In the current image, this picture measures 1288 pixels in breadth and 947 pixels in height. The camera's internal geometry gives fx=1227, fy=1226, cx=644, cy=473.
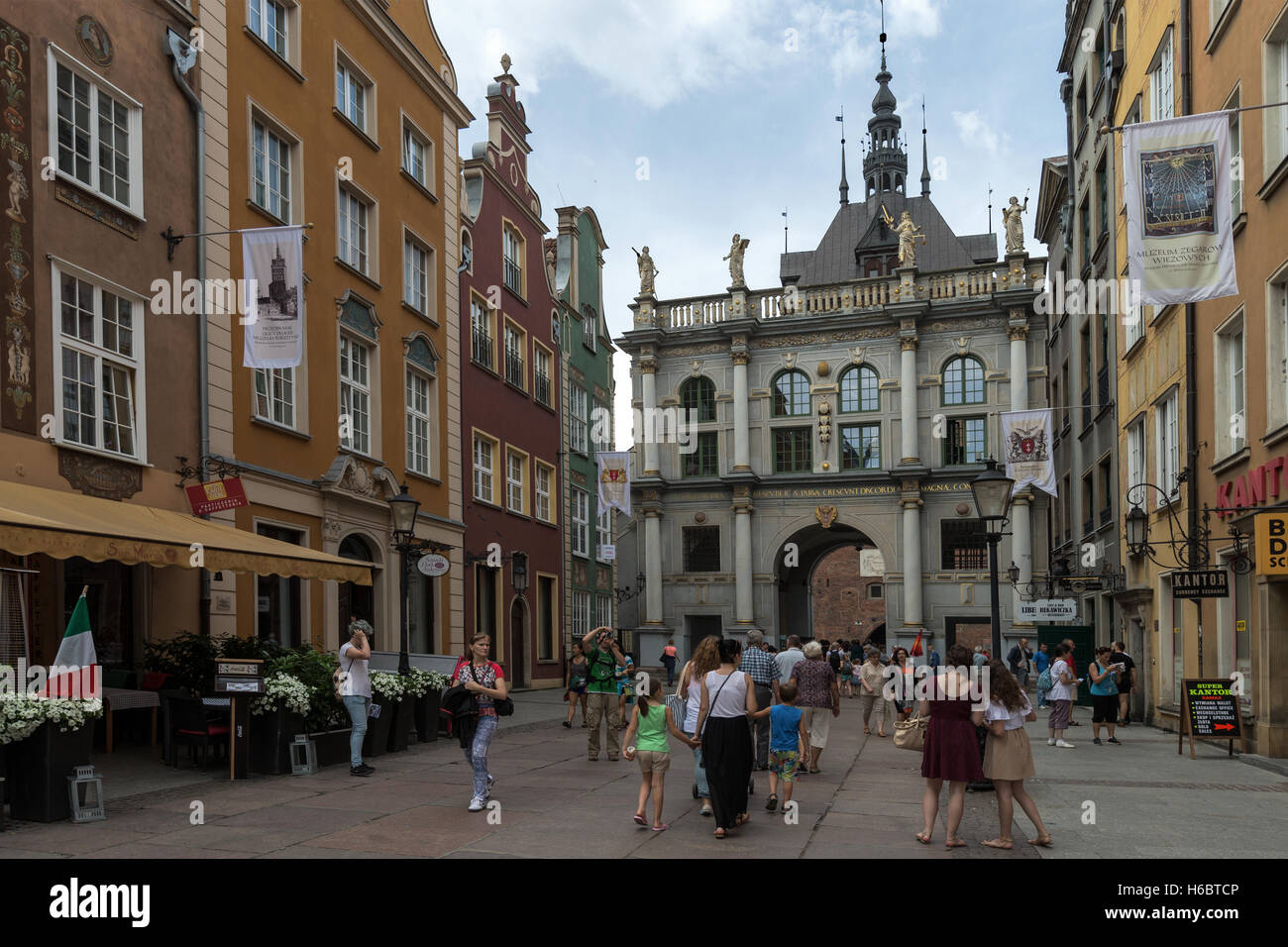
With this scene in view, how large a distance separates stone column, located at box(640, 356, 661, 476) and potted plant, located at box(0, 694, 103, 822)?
37.1 metres

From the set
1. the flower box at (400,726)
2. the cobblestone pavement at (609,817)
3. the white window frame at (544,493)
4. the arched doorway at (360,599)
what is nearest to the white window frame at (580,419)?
the white window frame at (544,493)

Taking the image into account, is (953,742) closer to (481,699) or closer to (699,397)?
(481,699)

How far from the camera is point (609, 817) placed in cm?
1098

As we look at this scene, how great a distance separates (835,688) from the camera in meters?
15.7

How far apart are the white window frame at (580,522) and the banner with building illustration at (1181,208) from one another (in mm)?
23583

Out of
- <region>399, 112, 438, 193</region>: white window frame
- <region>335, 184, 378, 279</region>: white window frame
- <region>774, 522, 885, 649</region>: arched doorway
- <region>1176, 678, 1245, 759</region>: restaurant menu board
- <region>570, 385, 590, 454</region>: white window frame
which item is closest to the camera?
<region>1176, 678, 1245, 759</region>: restaurant menu board

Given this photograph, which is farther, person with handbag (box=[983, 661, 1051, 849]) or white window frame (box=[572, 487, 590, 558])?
white window frame (box=[572, 487, 590, 558])

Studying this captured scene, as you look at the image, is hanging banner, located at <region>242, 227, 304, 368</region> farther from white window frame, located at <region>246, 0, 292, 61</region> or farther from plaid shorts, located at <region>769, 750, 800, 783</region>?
plaid shorts, located at <region>769, 750, 800, 783</region>

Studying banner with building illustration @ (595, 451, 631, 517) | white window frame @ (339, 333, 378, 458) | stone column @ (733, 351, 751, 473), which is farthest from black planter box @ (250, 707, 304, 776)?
stone column @ (733, 351, 751, 473)

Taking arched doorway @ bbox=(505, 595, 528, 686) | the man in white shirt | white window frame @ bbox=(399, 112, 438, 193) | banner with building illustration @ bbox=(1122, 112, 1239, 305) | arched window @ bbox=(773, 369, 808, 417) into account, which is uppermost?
white window frame @ bbox=(399, 112, 438, 193)

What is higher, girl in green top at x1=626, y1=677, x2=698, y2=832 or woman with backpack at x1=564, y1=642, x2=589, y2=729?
girl in green top at x1=626, y1=677, x2=698, y2=832

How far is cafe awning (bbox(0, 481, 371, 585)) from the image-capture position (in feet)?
36.3
